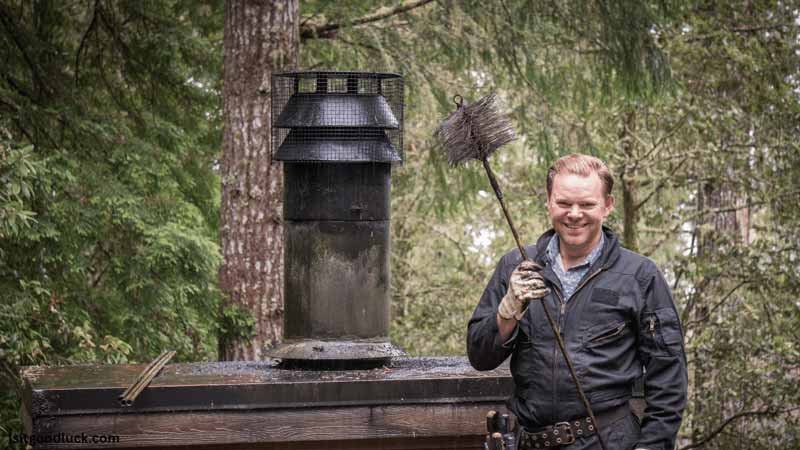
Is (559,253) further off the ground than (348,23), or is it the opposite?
(348,23)

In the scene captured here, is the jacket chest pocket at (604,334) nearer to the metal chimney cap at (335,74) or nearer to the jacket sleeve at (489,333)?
the jacket sleeve at (489,333)

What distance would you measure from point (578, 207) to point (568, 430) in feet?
2.40

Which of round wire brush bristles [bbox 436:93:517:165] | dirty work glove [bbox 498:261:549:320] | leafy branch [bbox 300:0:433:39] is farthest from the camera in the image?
leafy branch [bbox 300:0:433:39]

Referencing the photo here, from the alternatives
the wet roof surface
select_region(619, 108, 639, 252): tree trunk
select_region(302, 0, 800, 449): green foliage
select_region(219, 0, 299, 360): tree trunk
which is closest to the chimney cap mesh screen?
the wet roof surface

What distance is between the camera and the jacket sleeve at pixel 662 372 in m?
3.51

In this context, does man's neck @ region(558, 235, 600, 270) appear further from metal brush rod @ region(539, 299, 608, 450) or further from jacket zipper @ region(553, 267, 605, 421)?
metal brush rod @ region(539, 299, 608, 450)

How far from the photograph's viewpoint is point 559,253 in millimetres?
3822

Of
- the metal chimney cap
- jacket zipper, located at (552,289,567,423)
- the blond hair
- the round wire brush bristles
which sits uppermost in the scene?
the metal chimney cap

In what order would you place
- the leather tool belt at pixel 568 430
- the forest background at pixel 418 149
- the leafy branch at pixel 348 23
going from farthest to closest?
the leafy branch at pixel 348 23 → the forest background at pixel 418 149 → the leather tool belt at pixel 568 430

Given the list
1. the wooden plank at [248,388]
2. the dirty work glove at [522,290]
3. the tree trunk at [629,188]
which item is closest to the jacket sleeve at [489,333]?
the dirty work glove at [522,290]

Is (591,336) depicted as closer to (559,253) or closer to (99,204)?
(559,253)

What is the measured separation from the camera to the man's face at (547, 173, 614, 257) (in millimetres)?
3621

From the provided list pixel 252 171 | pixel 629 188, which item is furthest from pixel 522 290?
pixel 629 188

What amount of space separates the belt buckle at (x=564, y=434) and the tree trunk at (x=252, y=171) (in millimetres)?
3904
